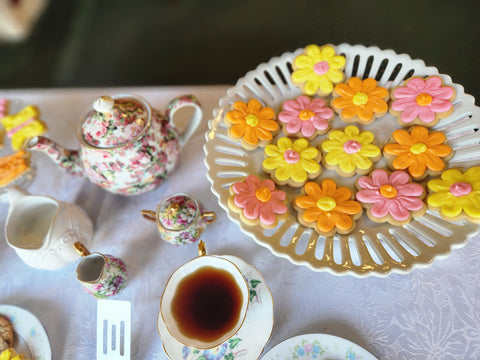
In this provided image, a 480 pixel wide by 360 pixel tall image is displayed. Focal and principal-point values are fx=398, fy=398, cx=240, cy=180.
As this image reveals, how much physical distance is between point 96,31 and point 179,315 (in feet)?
6.65

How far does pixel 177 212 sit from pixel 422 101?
551 millimetres

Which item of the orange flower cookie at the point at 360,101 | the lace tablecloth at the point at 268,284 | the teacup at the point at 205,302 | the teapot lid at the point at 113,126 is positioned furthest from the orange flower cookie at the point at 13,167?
the orange flower cookie at the point at 360,101

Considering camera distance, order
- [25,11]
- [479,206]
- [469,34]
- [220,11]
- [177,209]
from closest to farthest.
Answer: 1. [479,206]
2. [177,209]
3. [469,34]
4. [220,11]
5. [25,11]

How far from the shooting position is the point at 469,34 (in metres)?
1.73

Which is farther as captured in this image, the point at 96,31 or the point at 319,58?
the point at 96,31

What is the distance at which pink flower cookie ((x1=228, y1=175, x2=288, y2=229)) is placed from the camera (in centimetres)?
73

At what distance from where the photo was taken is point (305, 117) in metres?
0.85

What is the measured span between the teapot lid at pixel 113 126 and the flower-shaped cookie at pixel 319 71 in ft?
1.20

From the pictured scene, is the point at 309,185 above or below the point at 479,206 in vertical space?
below

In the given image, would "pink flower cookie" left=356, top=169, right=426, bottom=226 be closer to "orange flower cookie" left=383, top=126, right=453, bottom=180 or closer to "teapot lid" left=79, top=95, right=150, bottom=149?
"orange flower cookie" left=383, top=126, right=453, bottom=180

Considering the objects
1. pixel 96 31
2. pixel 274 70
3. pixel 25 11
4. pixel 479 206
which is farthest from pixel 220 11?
pixel 479 206

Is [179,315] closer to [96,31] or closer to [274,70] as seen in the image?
[274,70]

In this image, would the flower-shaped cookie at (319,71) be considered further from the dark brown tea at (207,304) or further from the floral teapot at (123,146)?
the dark brown tea at (207,304)

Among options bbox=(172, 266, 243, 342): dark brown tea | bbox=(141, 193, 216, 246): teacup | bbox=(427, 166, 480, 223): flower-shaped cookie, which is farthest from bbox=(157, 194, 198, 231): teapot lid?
bbox=(427, 166, 480, 223): flower-shaped cookie
